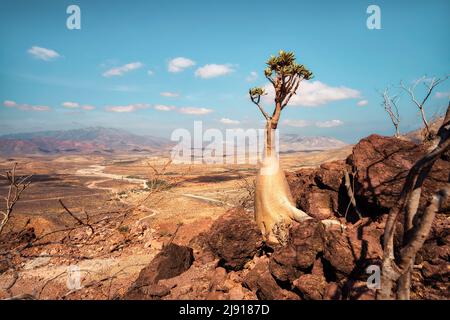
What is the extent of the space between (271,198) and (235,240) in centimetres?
149

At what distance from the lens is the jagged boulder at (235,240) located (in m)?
7.27

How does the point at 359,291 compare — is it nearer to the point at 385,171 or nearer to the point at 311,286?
the point at 311,286

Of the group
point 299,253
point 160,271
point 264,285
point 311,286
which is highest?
point 299,253

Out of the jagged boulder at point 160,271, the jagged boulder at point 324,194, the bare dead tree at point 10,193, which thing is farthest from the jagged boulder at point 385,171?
the bare dead tree at point 10,193

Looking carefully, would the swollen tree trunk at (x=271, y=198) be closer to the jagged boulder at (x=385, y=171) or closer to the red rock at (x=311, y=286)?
the jagged boulder at (x=385, y=171)

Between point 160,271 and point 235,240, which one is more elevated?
point 235,240

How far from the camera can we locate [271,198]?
25.6 feet

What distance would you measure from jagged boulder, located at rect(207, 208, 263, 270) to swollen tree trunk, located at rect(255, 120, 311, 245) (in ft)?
1.21

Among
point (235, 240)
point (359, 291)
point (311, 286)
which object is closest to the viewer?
point (359, 291)

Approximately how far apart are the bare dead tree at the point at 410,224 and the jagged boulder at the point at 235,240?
370 cm

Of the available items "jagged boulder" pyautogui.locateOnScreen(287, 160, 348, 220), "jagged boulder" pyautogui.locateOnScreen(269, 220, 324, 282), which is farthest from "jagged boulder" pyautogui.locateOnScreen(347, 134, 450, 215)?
"jagged boulder" pyautogui.locateOnScreen(269, 220, 324, 282)

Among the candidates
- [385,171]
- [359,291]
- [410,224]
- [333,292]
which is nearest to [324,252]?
[333,292]

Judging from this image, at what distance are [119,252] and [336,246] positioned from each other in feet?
25.5
